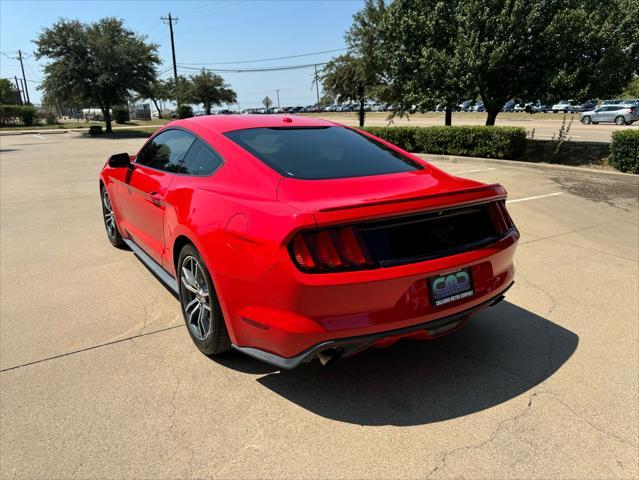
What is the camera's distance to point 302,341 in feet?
7.63

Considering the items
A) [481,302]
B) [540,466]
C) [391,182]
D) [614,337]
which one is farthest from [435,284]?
[614,337]

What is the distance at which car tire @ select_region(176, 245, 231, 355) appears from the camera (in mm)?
2854

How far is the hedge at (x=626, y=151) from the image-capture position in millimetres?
10508

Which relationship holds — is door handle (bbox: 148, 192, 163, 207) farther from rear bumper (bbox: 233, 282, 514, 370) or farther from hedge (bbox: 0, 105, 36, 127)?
hedge (bbox: 0, 105, 36, 127)

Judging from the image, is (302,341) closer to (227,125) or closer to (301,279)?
(301,279)

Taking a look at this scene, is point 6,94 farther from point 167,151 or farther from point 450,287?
point 450,287

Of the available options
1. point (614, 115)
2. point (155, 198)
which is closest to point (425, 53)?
point (155, 198)

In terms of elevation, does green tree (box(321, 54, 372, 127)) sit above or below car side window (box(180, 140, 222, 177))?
above

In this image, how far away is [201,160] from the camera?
330 centimetres

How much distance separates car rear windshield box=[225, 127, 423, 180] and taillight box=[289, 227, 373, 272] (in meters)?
0.58

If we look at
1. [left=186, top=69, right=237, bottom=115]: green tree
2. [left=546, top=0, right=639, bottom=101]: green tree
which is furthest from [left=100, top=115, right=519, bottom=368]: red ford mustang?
[left=186, top=69, right=237, bottom=115]: green tree

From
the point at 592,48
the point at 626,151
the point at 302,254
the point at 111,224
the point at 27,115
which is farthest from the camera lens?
the point at 27,115

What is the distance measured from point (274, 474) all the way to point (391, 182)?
1.70 meters

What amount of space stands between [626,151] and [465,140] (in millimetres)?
4344
